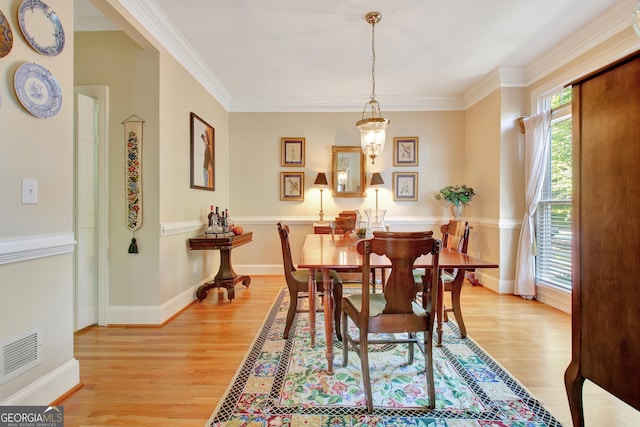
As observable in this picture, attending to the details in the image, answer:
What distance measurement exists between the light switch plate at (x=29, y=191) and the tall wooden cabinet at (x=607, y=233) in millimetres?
2613

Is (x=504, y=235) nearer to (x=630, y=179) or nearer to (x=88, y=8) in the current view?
(x=630, y=179)

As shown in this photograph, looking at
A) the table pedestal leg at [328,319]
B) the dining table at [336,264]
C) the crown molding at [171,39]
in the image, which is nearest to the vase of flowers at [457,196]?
the dining table at [336,264]

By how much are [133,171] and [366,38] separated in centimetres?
261

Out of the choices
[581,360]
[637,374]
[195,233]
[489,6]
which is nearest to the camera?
[637,374]

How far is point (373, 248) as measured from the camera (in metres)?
1.49

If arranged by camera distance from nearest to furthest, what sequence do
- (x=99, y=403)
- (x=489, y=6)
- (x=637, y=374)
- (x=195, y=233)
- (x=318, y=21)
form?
(x=637, y=374) < (x=99, y=403) < (x=489, y=6) < (x=318, y=21) < (x=195, y=233)

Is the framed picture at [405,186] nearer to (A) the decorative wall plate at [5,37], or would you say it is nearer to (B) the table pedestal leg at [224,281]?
(B) the table pedestal leg at [224,281]

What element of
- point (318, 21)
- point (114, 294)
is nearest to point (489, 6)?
point (318, 21)

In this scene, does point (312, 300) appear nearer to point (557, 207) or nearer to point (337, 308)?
point (337, 308)

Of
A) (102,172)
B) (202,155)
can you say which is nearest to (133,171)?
(102,172)

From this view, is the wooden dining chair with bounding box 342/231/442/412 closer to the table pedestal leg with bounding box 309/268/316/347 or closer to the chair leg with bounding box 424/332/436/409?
the chair leg with bounding box 424/332/436/409

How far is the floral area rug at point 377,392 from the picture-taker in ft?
4.99

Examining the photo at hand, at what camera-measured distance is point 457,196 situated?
4230 millimetres

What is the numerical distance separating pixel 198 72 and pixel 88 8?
113 centimetres
